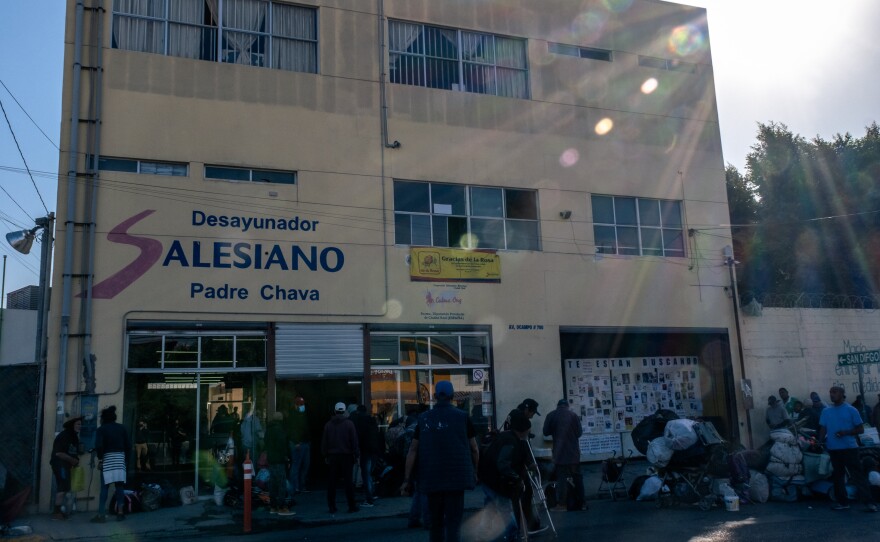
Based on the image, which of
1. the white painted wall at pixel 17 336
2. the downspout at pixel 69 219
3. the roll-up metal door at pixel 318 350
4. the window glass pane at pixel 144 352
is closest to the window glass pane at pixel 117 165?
the downspout at pixel 69 219

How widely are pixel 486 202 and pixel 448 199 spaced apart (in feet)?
3.32

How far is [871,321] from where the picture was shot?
73.6 ft

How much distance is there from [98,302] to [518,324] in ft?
30.0

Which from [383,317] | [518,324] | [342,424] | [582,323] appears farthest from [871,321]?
[342,424]

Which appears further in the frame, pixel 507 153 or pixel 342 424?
pixel 507 153

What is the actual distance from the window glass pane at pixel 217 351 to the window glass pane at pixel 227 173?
3.40 m

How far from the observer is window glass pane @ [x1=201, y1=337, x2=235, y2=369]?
50.6 feet

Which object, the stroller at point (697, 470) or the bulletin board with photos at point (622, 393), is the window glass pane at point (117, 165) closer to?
the bulletin board with photos at point (622, 393)

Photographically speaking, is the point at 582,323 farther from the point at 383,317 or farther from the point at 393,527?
the point at 393,527

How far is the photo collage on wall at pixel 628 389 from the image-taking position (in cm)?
1942

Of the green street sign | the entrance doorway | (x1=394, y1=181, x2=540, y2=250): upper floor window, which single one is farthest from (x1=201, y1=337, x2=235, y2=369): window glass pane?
the green street sign

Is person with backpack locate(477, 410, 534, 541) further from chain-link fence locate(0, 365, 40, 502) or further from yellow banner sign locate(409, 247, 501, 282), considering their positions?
chain-link fence locate(0, 365, 40, 502)

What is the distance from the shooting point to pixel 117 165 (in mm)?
15352

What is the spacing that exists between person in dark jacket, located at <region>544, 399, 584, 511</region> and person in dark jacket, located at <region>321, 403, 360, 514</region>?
11.1 feet
